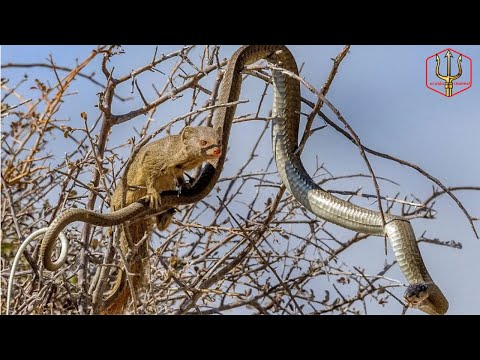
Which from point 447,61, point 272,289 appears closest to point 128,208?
point 272,289

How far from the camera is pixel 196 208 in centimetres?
580

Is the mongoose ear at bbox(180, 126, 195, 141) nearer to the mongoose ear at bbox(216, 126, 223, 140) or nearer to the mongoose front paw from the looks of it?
the mongoose ear at bbox(216, 126, 223, 140)

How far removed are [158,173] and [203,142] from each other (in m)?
0.41

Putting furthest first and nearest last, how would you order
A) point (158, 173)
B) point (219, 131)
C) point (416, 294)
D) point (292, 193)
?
point (158, 173) < point (219, 131) < point (292, 193) < point (416, 294)

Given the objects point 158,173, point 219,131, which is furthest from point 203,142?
point 158,173

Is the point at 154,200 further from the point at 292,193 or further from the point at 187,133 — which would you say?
the point at 292,193

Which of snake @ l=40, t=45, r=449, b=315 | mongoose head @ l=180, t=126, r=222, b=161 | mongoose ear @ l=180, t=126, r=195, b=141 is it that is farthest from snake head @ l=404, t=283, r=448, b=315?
mongoose ear @ l=180, t=126, r=195, b=141

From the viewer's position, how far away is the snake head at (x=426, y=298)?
3.88 metres

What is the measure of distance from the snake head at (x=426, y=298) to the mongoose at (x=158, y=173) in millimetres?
1494

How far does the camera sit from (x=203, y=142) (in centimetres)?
488

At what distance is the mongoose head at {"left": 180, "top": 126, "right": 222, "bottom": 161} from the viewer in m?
4.86
